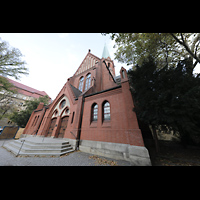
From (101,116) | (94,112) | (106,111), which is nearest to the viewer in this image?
(101,116)

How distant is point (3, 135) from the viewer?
14586 millimetres

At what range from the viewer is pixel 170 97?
14.9 ft

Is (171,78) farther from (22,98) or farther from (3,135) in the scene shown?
A: (22,98)

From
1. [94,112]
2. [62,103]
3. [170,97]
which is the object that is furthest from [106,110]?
[62,103]

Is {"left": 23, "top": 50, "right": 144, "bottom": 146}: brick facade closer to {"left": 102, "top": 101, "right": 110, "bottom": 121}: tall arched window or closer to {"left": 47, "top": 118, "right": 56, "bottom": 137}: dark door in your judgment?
{"left": 47, "top": 118, "right": 56, "bottom": 137}: dark door

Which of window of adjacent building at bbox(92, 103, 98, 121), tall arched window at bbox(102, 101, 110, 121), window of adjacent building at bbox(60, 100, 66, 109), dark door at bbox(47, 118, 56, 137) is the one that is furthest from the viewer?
window of adjacent building at bbox(60, 100, 66, 109)

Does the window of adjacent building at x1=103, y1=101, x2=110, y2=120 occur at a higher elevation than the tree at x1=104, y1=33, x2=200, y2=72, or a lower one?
lower

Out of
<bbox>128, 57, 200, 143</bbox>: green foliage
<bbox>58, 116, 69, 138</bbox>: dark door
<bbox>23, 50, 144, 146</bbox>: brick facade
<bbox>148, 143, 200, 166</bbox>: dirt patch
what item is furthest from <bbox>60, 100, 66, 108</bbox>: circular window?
<bbox>148, 143, 200, 166</bbox>: dirt patch

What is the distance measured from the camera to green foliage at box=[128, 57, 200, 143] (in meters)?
4.02

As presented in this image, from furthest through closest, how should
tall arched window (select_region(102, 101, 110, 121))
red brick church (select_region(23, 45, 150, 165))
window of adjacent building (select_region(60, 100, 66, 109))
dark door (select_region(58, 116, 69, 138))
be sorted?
window of adjacent building (select_region(60, 100, 66, 109))
dark door (select_region(58, 116, 69, 138))
tall arched window (select_region(102, 101, 110, 121))
red brick church (select_region(23, 45, 150, 165))

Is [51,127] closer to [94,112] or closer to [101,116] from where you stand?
[94,112]

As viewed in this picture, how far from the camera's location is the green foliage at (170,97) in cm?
402
